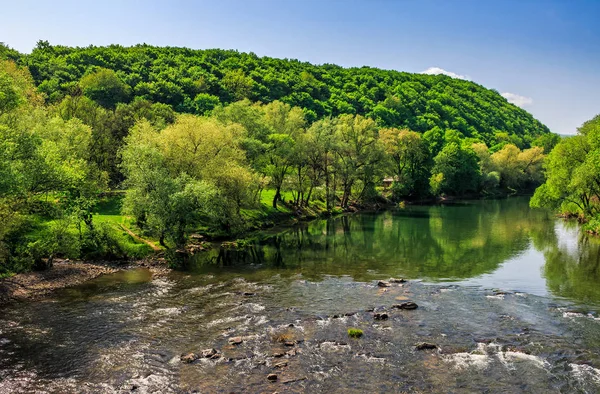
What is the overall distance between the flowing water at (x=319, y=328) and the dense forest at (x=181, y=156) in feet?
23.7

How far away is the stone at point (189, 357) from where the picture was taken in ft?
73.2

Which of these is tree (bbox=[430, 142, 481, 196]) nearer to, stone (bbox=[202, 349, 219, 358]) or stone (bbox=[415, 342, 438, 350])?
stone (bbox=[415, 342, 438, 350])

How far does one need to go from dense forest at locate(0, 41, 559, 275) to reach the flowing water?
7.22 meters

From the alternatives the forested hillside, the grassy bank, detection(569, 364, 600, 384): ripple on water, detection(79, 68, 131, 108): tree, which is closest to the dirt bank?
the grassy bank

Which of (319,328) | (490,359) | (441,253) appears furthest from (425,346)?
(441,253)

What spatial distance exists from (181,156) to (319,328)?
34.9 meters

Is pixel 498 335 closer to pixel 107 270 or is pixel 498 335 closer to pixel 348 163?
pixel 107 270

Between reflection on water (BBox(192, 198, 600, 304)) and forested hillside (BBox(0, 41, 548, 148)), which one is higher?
forested hillside (BBox(0, 41, 548, 148))

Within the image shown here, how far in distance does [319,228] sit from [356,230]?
6.45 meters

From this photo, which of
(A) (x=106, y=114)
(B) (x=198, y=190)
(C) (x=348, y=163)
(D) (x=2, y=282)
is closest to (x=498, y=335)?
(B) (x=198, y=190)

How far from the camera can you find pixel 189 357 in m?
22.5

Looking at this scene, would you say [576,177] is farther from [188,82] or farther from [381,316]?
[188,82]

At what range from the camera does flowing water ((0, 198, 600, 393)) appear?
20.6 meters

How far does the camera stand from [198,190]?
151 ft
